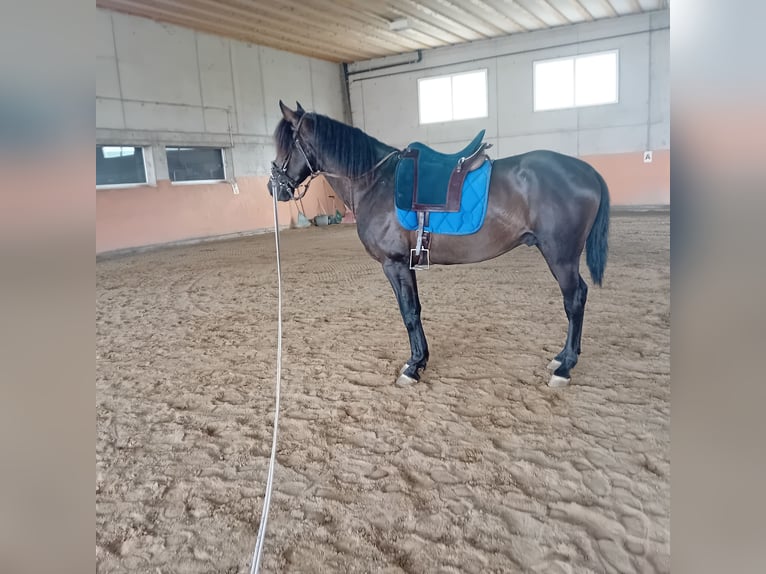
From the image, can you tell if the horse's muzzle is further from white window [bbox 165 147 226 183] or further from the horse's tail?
white window [bbox 165 147 226 183]

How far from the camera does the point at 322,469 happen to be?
192 centimetres

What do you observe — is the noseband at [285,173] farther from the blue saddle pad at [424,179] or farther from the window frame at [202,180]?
the window frame at [202,180]

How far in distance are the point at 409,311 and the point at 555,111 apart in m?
8.91

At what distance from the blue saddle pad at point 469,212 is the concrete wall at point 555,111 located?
744cm

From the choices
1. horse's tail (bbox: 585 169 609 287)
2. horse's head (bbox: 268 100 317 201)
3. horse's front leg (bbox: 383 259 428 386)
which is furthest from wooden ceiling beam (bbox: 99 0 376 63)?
horse's tail (bbox: 585 169 609 287)

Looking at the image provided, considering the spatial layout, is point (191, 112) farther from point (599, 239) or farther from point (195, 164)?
point (599, 239)

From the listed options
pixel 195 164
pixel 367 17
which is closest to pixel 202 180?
pixel 195 164

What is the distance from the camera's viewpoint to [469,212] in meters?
2.44

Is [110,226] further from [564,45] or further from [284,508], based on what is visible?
[564,45]

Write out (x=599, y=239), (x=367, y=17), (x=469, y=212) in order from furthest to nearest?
(x=367, y=17) → (x=599, y=239) → (x=469, y=212)

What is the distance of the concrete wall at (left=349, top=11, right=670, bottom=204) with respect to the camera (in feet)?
30.0
